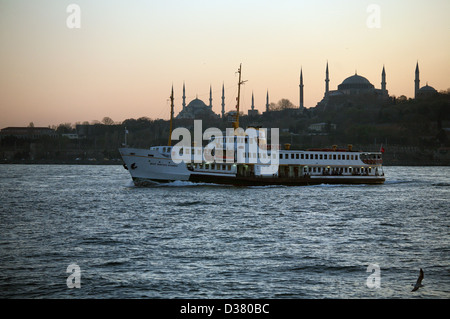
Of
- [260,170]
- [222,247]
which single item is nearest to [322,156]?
[260,170]

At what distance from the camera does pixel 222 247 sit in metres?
22.6

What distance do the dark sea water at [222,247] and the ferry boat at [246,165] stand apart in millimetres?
5969

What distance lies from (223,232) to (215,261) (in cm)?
643

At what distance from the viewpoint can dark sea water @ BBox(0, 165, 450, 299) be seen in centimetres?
1672

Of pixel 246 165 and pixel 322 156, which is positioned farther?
pixel 322 156

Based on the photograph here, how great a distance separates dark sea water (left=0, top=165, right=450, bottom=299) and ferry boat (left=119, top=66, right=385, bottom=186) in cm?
597

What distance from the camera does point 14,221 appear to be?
3008 centimetres

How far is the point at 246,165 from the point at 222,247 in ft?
92.1
